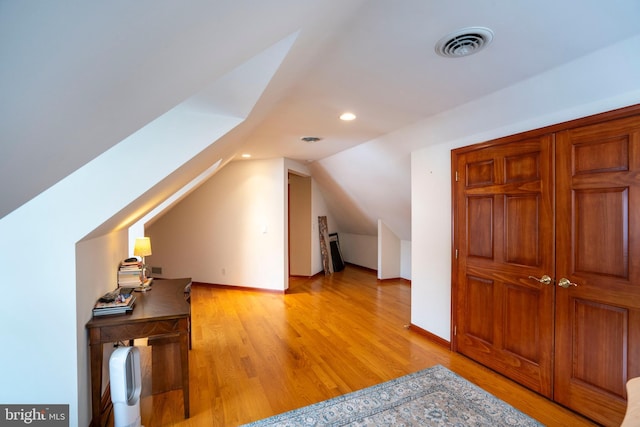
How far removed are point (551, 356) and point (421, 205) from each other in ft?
5.68

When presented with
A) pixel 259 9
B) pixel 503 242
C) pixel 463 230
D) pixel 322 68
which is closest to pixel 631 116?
pixel 503 242

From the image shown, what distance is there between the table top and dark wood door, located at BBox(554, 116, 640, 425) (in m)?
2.70

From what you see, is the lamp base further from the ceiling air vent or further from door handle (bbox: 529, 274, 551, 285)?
door handle (bbox: 529, 274, 551, 285)

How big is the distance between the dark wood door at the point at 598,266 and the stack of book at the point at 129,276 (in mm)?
3461

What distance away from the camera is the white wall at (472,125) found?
171 cm

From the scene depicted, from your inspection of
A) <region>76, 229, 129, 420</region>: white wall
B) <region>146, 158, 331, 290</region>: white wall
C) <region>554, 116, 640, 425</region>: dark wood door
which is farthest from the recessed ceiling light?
<region>554, 116, 640, 425</region>: dark wood door

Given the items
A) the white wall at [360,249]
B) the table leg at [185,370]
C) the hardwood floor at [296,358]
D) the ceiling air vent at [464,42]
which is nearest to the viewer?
the ceiling air vent at [464,42]

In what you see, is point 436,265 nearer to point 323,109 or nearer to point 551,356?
point 551,356

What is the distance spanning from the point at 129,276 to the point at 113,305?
2.49ft

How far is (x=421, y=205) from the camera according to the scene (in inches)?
130

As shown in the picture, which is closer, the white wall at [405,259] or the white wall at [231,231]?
the white wall at [231,231]

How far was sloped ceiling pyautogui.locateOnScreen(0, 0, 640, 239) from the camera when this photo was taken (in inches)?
19.7

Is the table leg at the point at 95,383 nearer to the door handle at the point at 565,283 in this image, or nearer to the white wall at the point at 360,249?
the door handle at the point at 565,283

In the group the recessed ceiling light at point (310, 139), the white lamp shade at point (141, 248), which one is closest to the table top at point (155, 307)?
the white lamp shade at point (141, 248)
